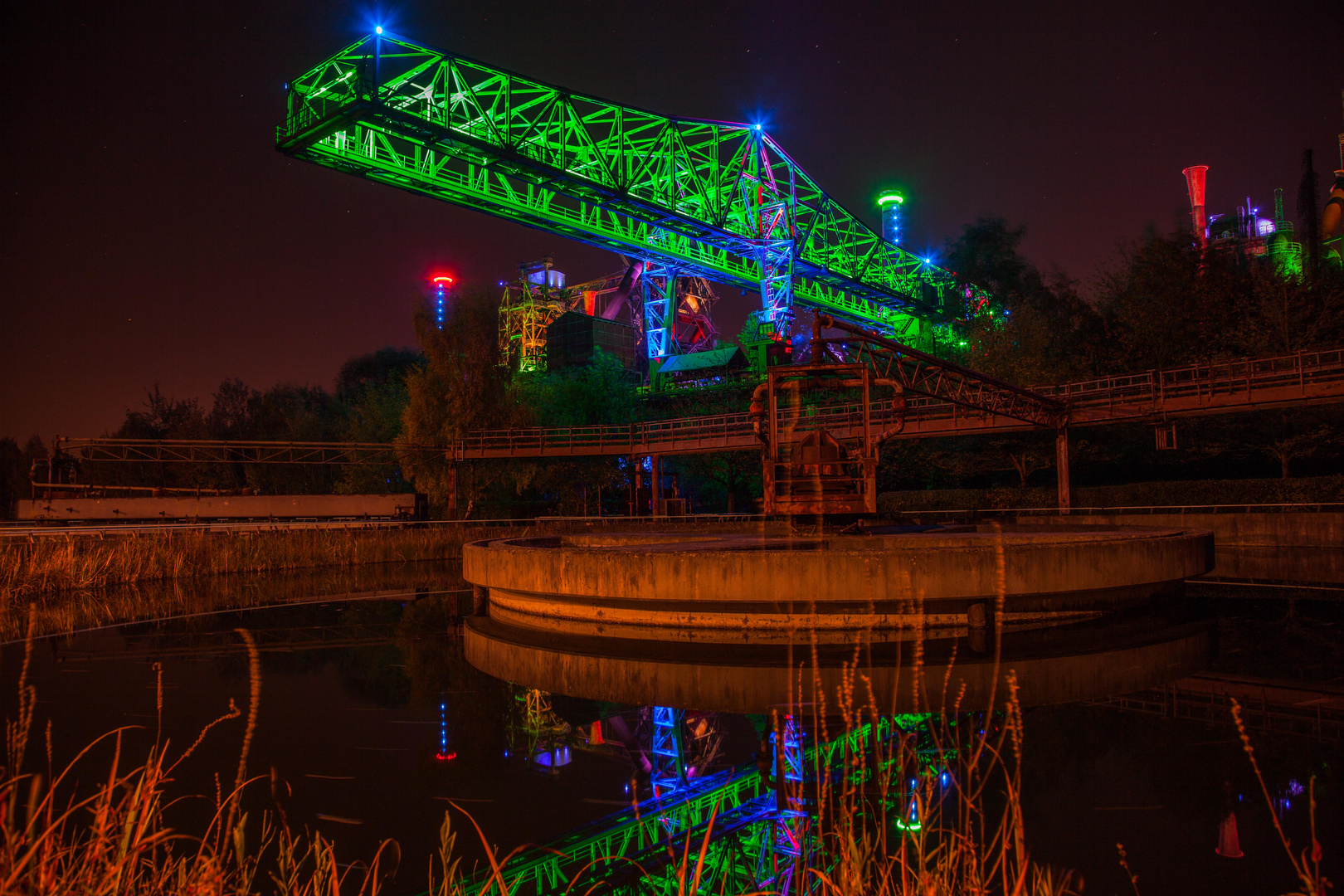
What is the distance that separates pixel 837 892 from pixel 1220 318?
4525cm

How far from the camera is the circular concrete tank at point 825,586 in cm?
1027

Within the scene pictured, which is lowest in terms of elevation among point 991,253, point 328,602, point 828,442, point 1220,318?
point 328,602

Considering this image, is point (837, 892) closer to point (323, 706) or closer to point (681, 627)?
point (323, 706)

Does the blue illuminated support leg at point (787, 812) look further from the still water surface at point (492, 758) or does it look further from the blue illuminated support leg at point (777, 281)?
the blue illuminated support leg at point (777, 281)

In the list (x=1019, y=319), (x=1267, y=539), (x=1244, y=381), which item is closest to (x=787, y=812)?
(x=1267, y=539)

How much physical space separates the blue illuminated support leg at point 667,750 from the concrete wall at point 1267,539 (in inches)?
638

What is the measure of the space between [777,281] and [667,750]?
5435cm

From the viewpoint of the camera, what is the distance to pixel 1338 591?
15766 mm

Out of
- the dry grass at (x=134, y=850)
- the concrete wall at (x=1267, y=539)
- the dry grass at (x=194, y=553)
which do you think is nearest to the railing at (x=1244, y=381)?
the concrete wall at (x=1267, y=539)

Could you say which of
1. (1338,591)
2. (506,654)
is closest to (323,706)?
(506,654)

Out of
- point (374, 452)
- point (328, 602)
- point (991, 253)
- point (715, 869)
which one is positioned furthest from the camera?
point (991, 253)

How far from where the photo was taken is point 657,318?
79250mm

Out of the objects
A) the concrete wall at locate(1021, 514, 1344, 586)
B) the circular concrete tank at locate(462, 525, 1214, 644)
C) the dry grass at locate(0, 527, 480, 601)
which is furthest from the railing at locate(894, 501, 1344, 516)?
the dry grass at locate(0, 527, 480, 601)

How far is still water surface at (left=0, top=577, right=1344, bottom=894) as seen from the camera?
15.7ft
